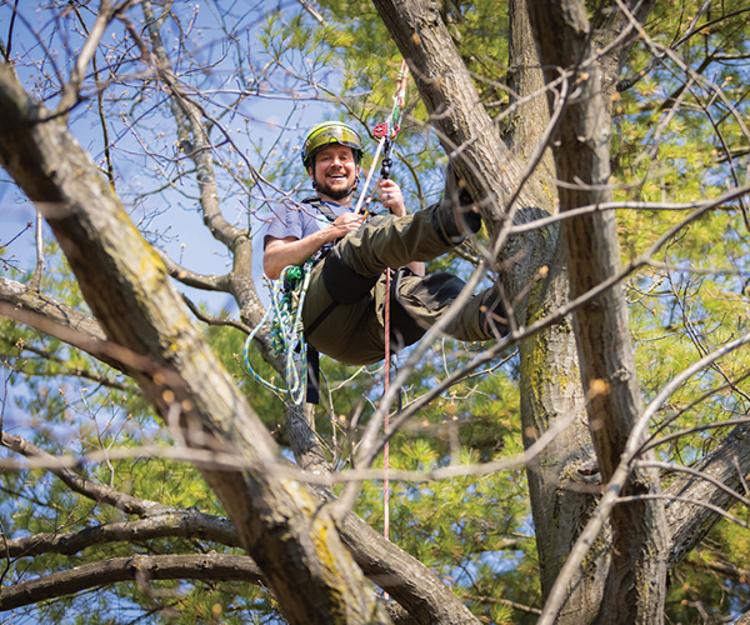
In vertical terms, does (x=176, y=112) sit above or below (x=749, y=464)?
above

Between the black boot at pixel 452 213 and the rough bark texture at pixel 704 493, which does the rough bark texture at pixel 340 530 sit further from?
the black boot at pixel 452 213

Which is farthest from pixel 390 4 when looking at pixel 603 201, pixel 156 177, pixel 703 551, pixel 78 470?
pixel 703 551

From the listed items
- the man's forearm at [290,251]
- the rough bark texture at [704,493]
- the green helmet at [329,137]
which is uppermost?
the green helmet at [329,137]

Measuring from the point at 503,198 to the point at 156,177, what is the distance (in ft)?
8.61

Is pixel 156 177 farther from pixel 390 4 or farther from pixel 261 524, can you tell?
pixel 261 524

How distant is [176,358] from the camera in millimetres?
2002

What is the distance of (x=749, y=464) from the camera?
3082mm

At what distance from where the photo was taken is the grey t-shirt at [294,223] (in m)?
3.98

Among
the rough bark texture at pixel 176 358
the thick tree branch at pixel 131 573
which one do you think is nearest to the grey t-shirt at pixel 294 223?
the thick tree branch at pixel 131 573

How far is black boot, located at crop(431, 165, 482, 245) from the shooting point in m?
3.16

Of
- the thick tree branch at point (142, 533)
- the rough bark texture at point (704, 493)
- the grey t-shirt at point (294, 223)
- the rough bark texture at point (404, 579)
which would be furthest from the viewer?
the grey t-shirt at point (294, 223)

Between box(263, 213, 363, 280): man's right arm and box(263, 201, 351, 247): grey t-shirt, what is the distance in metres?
0.02

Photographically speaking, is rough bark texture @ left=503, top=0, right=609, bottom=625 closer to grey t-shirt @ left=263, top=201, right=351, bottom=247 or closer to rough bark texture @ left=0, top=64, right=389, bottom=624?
grey t-shirt @ left=263, top=201, right=351, bottom=247

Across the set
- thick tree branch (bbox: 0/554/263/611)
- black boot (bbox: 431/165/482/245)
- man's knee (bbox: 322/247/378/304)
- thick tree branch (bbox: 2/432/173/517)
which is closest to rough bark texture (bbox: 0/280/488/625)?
thick tree branch (bbox: 2/432/173/517)
